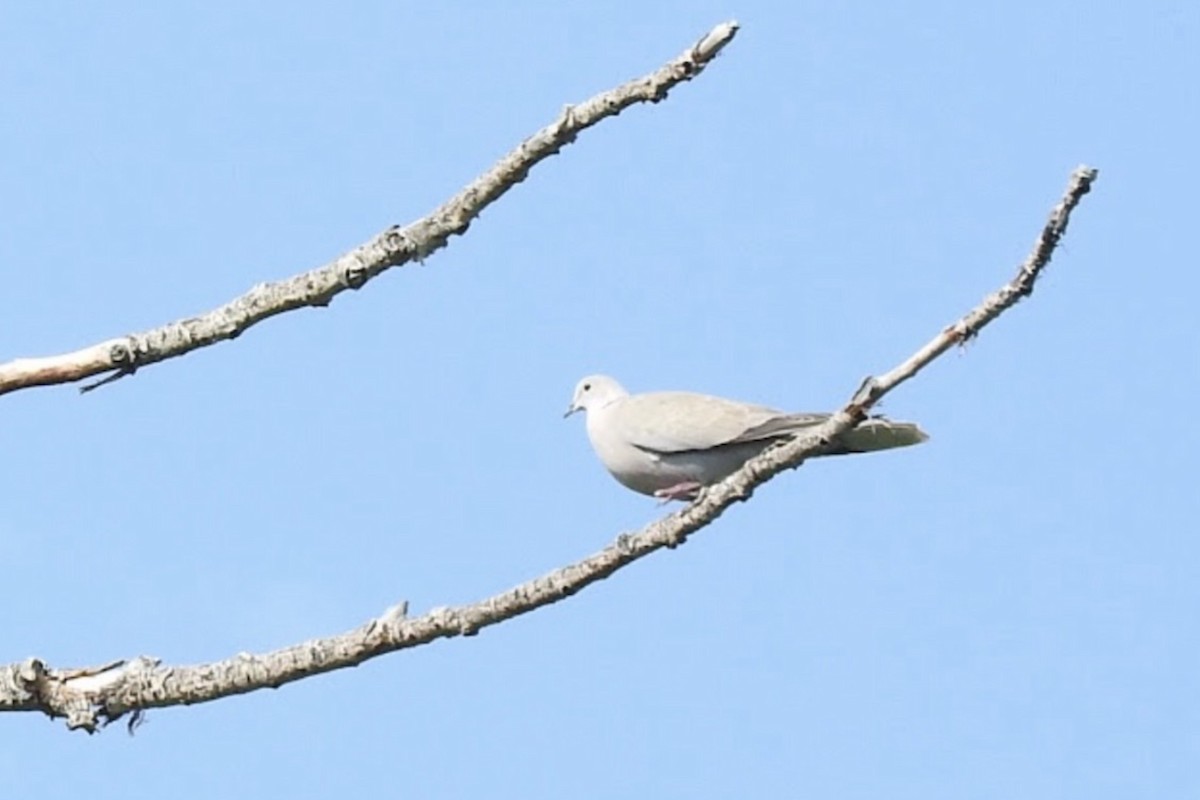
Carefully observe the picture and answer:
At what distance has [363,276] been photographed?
4.59 m

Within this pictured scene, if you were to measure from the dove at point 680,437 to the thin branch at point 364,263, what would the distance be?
3407mm

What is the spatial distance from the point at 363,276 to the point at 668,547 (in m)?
0.87

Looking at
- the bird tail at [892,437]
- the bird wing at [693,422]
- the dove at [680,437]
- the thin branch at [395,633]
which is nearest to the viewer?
the thin branch at [395,633]

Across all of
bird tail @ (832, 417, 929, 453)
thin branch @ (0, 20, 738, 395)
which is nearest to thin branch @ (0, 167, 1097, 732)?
thin branch @ (0, 20, 738, 395)

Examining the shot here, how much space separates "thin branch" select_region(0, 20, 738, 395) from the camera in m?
4.18

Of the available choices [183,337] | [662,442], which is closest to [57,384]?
[183,337]

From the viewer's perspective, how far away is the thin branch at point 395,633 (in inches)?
158

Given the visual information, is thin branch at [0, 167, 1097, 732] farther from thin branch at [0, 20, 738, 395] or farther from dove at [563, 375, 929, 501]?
dove at [563, 375, 929, 501]

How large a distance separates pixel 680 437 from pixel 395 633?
4.63m

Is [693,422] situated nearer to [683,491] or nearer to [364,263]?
[683,491]

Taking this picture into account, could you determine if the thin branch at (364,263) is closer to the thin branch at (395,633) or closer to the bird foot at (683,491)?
the thin branch at (395,633)

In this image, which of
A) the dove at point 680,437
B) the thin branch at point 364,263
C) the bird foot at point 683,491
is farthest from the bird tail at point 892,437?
the thin branch at point 364,263

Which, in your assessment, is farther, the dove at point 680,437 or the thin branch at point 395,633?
the dove at point 680,437

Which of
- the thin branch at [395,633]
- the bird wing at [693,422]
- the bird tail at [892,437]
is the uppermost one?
the bird wing at [693,422]
